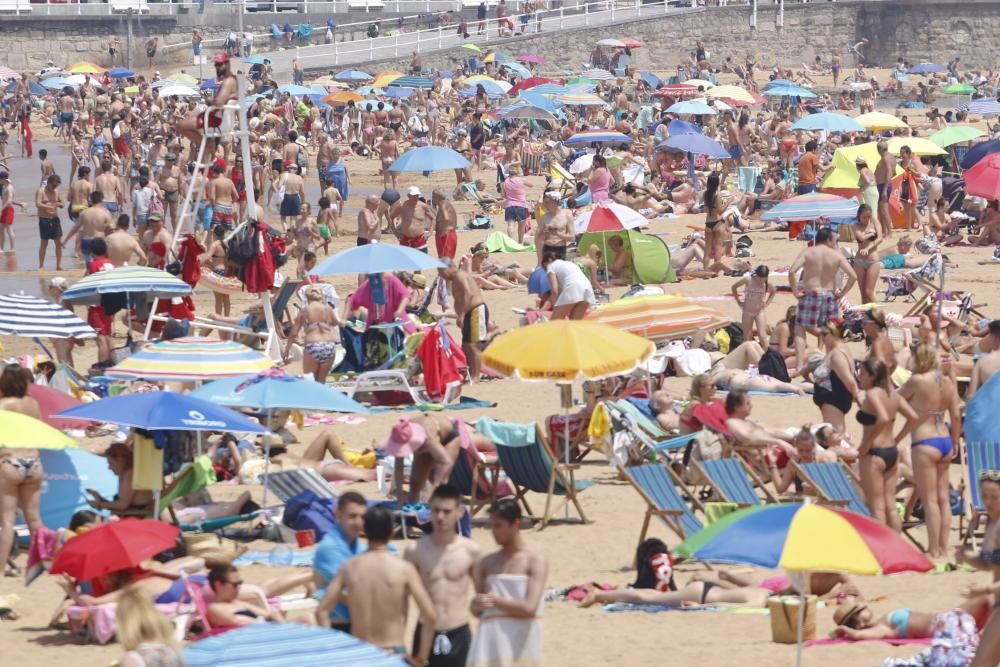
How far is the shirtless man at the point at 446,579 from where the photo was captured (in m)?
6.23

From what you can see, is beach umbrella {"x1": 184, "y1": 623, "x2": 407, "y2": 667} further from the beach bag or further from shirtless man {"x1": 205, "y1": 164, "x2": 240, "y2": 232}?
shirtless man {"x1": 205, "y1": 164, "x2": 240, "y2": 232}

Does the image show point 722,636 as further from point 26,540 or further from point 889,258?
point 889,258

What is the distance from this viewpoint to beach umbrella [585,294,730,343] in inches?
504

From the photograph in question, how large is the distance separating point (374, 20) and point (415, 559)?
44569 millimetres

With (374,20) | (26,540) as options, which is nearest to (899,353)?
(26,540)

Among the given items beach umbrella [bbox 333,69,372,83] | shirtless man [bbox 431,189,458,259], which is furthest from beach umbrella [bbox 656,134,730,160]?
beach umbrella [bbox 333,69,372,83]

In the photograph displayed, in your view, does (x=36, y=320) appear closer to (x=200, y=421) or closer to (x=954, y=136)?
(x=200, y=421)

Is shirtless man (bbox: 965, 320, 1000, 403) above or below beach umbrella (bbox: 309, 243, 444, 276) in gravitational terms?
below

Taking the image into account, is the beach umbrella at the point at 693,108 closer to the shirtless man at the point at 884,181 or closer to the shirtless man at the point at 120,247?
the shirtless man at the point at 884,181

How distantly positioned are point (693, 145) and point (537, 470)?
15660 millimetres

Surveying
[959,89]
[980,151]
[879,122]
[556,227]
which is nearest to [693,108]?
[879,122]

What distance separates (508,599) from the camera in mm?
6242

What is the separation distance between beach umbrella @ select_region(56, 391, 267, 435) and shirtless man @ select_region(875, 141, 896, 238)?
12.8m

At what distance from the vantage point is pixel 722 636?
800 centimetres
